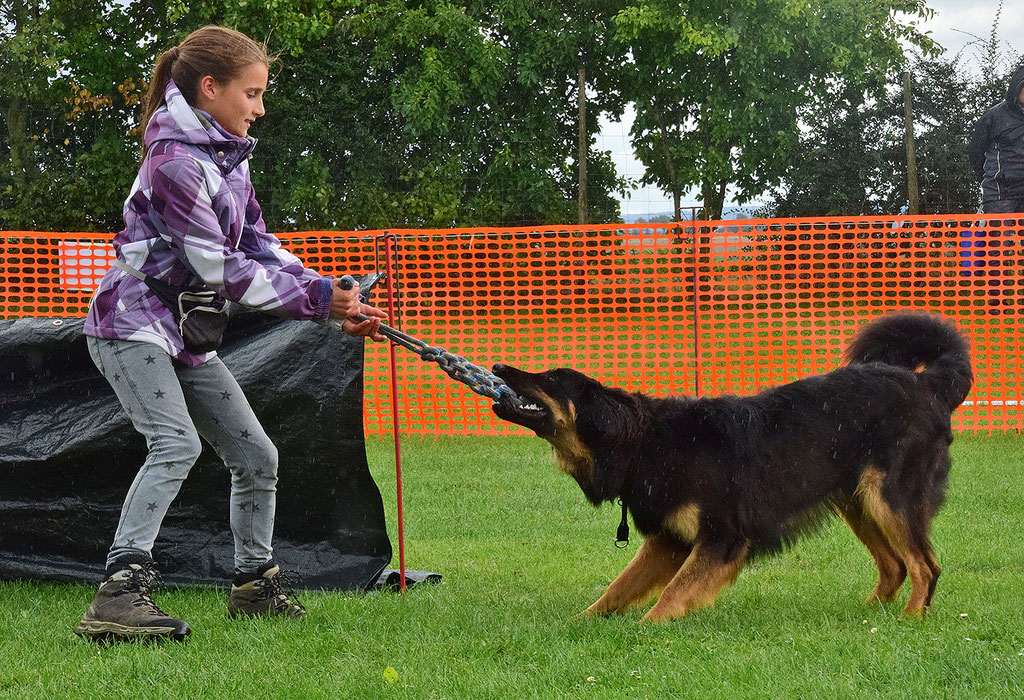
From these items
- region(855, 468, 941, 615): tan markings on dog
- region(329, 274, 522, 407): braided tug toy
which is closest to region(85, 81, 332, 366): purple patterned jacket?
region(329, 274, 522, 407): braided tug toy

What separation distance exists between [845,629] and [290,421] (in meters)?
2.37

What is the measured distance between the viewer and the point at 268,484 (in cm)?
383

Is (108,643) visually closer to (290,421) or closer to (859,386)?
(290,421)

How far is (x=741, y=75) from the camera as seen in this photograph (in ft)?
66.5

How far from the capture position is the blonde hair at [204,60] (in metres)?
3.43

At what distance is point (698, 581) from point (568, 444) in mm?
711

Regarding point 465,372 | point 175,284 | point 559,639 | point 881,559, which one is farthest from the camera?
point 881,559

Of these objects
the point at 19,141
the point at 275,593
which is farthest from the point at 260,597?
the point at 19,141

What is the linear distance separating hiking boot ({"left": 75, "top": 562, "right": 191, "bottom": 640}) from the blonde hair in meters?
1.52

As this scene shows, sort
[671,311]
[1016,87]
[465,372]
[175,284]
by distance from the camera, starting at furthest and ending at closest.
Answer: [1016,87], [671,311], [465,372], [175,284]

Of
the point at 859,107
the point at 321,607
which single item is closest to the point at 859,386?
the point at 321,607

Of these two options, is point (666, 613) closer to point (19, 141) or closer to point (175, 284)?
point (175, 284)

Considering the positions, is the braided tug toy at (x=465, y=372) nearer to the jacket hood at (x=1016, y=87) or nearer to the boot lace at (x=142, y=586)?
the boot lace at (x=142, y=586)

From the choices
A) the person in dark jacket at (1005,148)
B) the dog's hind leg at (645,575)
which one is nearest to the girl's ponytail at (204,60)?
the dog's hind leg at (645,575)
